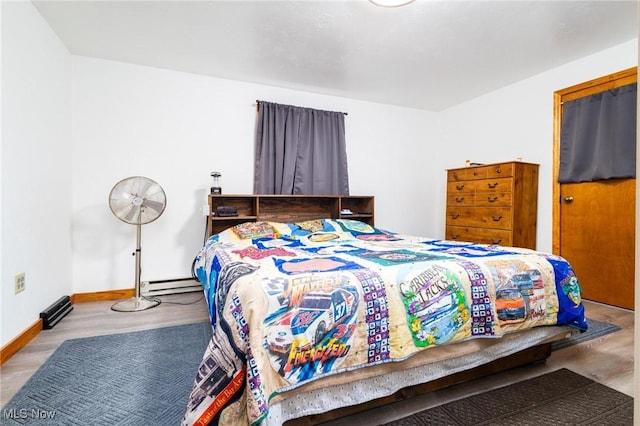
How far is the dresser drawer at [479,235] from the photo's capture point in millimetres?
3252

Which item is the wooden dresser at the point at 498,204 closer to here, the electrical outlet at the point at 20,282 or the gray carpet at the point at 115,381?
the gray carpet at the point at 115,381

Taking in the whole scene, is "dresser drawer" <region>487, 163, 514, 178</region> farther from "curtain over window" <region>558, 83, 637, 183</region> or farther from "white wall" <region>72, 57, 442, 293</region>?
"white wall" <region>72, 57, 442, 293</region>

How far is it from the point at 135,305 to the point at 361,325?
8.03 ft

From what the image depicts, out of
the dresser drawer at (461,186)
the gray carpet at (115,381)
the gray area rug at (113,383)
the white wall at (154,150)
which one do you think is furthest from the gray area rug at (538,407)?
the white wall at (154,150)

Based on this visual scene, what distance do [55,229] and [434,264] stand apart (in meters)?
2.97

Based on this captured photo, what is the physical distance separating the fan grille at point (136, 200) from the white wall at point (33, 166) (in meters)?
0.46

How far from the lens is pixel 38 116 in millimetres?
2309

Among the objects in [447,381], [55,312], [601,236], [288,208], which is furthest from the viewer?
[288,208]

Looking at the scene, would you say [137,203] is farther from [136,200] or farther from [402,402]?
[402,402]

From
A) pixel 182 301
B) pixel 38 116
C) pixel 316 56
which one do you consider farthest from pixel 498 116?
pixel 38 116

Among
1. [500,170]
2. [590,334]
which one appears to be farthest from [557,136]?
[590,334]

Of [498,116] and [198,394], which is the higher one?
[498,116]

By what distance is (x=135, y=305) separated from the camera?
9.22ft

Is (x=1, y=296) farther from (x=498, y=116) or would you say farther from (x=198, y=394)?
(x=498, y=116)
